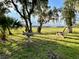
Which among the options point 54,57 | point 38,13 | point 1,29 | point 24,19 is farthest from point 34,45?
point 38,13

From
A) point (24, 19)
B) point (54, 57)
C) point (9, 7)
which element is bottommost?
point (54, 57)

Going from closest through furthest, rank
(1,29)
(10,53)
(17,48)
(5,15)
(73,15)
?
1. (10,53)
2. (17,48)
3. (1,29)
4. (5,15)
5. (73,15)

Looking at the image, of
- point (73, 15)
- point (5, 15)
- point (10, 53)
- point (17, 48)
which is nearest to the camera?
point (10, 53)

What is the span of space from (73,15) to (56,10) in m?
2.77

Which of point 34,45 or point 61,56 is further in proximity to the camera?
point 34,45

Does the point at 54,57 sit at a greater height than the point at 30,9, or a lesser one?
lesser

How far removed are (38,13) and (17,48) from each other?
1333 cm

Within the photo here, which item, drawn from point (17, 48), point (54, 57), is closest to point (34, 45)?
point (17, 48)

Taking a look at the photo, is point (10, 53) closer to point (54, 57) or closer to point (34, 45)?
point (34, 45)

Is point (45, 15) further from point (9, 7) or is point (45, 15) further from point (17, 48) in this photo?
point (17, 48)

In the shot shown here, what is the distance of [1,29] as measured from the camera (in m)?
21.3

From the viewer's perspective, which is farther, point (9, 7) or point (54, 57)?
point (9, 7)

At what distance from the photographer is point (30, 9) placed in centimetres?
2498

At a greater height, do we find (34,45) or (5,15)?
(5,15)
